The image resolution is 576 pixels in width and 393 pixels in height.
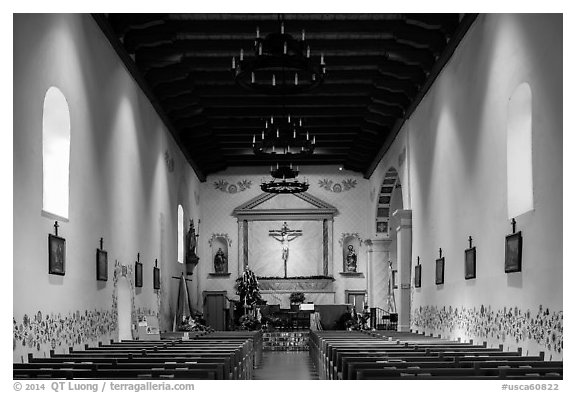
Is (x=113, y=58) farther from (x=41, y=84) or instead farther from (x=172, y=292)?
(x=172, y=292)

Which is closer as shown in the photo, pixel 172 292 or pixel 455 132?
pixel 455 132

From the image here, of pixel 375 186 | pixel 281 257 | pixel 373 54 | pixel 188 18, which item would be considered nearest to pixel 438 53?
pixel 373 54

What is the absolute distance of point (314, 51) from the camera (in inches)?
607

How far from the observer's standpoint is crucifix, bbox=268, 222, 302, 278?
27688 mm

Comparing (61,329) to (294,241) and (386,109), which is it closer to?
(386,109)

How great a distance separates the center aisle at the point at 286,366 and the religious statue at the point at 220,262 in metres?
5.71

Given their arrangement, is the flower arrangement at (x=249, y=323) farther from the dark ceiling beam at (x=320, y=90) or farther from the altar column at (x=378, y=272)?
the dark ceiling beam at (x=320, y=90)

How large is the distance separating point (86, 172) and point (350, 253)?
16.8 meters

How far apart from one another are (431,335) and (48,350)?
7.77 m

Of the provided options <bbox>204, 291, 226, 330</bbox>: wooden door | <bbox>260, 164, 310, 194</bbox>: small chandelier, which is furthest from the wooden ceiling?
<bbox>204, 291, 226, 330</bbox>: wooden door

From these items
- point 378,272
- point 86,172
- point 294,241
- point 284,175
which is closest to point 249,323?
point 294,241

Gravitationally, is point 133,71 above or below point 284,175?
above

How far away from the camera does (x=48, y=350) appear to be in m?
9.88

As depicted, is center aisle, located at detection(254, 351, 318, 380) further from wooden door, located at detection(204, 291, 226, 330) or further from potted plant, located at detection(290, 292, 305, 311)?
wooden door, located at detection(204, 291, 226, 330)
